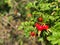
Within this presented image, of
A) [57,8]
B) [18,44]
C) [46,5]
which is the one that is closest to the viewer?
[57,8]

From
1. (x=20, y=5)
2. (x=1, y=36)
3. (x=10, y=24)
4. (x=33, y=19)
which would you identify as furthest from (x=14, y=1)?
(x=33, y=19)

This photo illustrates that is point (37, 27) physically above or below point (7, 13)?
above

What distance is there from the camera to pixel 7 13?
587cm

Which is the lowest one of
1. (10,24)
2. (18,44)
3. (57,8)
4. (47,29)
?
(18,44)

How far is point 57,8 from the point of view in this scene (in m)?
2.64

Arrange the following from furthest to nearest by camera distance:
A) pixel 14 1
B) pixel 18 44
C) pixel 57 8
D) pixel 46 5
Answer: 1. pixel 14 1
2. pixel 18 44
3. pixel 46 5
4. pixel 57 8

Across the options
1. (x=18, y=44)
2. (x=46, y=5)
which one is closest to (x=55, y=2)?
(x=46, y=5)

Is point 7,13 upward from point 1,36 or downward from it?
upward

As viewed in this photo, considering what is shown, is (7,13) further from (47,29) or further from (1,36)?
(47,29)

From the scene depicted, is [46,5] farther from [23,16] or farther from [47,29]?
[23,16]

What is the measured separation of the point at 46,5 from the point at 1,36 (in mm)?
2710

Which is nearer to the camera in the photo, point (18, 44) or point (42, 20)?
point (42, 20)

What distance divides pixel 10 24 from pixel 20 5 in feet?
2.41

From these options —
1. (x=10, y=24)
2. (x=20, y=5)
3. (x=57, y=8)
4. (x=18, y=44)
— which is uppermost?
(x=57, y=8)
